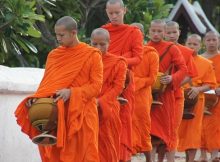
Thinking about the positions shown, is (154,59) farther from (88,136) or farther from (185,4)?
(185,4)

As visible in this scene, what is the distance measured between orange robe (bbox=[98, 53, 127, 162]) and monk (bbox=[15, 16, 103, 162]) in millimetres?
777

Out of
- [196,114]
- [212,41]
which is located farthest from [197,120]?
[212,41]

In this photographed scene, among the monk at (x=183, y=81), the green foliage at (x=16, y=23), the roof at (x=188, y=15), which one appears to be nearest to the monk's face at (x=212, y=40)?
the monk at (x=183, y=81)

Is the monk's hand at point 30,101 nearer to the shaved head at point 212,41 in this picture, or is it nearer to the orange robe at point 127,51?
the orange robe at point 127,51

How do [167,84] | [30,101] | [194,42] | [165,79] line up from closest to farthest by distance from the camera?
1. [30,101]
2. [165,79]
3. [167,84]
4. [194,42]

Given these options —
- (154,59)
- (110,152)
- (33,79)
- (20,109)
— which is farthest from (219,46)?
(20,109)

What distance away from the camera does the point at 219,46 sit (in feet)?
52.1

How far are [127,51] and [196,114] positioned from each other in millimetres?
2811

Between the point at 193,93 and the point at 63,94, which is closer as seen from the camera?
the point at 63,94

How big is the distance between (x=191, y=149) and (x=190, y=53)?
1.49 metres

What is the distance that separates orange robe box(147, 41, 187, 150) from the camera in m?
12.7

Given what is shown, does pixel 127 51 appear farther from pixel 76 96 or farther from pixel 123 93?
pixel 76 96

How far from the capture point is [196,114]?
13914 mm

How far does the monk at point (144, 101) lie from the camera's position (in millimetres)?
12250
